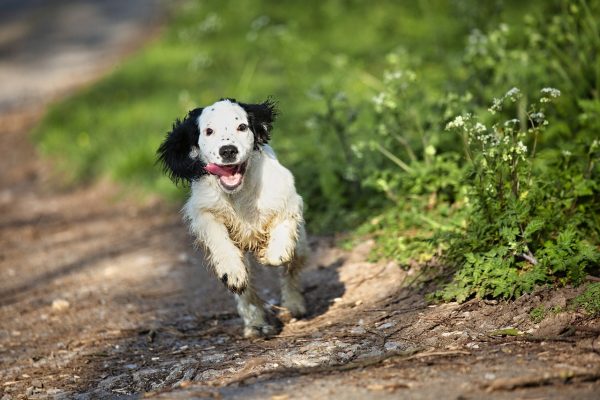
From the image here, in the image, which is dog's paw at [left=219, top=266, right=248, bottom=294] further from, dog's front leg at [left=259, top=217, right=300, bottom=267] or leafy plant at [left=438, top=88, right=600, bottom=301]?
leafy plant at [left=438, top=88, right=600, bottom=301]

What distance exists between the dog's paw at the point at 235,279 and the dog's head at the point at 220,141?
0.43 meters

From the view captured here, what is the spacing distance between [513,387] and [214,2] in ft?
40.8

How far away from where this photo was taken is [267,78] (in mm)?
10461

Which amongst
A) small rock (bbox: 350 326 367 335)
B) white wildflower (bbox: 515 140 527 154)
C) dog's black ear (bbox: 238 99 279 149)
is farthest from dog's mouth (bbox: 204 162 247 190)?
white wildflower (bbox: 515 140 527 154)

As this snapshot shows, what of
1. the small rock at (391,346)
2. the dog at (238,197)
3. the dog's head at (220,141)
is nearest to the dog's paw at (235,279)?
the dog at (238,197)

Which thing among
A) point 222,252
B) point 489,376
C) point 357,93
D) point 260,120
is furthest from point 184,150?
point 357,93

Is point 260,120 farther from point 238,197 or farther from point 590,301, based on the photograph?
point 590,301

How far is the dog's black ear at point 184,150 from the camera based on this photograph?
4.60 meters

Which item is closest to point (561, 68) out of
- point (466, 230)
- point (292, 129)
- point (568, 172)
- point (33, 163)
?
point (568, 172)

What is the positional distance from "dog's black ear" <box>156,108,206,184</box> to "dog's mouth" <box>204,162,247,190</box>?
0.53ft

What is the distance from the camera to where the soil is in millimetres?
3367

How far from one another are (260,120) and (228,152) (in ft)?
1.46

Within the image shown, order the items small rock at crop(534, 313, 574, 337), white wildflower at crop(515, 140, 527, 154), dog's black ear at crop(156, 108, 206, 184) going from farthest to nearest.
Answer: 1. dog's black ear at crop(156, 108, 206, 184)
2. white wildflower at crop(515, 140, 527, 154)
3. small rock at crop(534, 313, 574, 337)

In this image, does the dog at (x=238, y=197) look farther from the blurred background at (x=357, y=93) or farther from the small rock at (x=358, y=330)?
the blurred background at (x=357, y=93)
